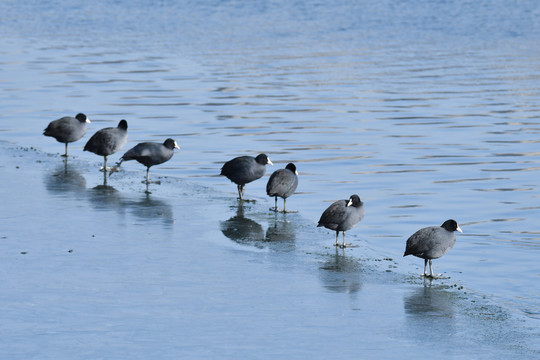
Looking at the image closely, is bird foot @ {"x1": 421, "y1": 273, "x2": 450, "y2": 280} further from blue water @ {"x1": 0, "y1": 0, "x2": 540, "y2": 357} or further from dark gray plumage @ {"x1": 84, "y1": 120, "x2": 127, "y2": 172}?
dark gray plumage @ {"x1": 84, "y1": 120, "x2": 127, "y2": 172}

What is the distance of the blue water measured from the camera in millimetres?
17203

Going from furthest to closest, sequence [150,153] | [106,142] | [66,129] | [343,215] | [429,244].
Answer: [66,129]
[106,142]
[150,153]
[343,215]
[429,244]

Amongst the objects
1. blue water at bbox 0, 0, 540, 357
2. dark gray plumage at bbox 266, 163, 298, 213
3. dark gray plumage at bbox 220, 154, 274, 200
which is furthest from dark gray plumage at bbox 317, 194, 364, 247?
dark gray plumage at bbox 220, 154, 274, 200

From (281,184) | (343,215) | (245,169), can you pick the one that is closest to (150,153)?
(245,169)

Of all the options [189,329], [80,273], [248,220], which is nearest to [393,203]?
[248,220]

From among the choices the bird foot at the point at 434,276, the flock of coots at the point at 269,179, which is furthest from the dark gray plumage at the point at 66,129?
the bird foot at the point at 434,276

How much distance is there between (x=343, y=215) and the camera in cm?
1616

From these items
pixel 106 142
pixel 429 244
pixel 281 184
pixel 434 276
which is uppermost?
pixel 106 142

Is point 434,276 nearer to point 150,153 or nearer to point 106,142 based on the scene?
point 150,153

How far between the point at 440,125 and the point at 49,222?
53.0ft

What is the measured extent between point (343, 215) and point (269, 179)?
3.11 m

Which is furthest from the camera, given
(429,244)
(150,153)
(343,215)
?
(150,153)

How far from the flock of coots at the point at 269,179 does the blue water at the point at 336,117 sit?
49cm

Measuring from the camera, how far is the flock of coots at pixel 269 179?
575 inches
